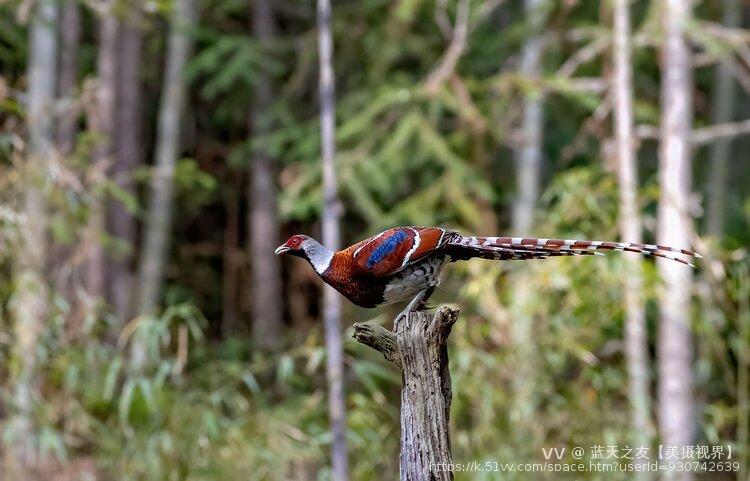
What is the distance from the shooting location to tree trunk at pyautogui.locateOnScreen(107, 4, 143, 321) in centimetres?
1095

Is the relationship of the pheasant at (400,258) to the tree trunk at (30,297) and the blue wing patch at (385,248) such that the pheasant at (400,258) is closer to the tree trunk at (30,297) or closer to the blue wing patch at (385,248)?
the blue wing patch at (385,248)

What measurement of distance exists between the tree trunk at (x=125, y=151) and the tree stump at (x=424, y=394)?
790cm

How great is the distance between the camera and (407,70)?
458 inches

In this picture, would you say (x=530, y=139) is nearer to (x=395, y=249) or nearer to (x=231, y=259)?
(x=395, y=249)

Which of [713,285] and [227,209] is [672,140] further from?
[227,209]

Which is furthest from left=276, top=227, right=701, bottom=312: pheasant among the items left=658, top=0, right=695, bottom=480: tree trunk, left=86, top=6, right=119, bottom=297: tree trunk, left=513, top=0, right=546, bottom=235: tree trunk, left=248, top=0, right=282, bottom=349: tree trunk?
left=248, top=0, right=282, bottom=349: tree trunk

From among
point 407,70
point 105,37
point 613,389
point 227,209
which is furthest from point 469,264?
point 227,209

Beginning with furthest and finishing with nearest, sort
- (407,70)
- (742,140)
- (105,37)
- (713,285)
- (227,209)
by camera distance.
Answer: (227,209), (742,140), (407,70), (105,37), (713,285)

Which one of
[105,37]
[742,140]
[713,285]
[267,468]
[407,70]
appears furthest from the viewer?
[742,140]

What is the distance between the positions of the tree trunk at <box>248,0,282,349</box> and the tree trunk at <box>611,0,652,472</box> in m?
5.00

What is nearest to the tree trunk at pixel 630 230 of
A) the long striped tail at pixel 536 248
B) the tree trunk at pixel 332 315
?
the tree trunk at pixel 332 315

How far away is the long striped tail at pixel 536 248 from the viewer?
3350mm

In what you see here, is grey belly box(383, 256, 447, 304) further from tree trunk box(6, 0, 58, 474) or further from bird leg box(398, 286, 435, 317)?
tree trunk box(6, 0, 58, 474)

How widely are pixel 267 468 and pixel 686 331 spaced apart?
11.6ft
